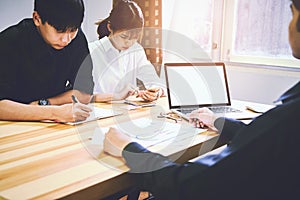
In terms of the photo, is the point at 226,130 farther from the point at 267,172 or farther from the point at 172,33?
the point at 172,33

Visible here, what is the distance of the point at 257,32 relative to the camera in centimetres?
288

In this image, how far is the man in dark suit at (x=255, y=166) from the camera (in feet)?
2.61

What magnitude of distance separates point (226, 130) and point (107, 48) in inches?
44.7

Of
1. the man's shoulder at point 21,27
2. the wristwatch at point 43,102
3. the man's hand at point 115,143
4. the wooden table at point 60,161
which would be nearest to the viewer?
the wooden table at point 60,161

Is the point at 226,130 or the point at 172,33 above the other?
the point at 172,33

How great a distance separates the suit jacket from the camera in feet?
2.61

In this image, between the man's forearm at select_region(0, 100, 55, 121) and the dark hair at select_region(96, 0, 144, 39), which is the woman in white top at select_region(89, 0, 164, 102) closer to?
the dark hair at select_region(96, 0, 144, 39)

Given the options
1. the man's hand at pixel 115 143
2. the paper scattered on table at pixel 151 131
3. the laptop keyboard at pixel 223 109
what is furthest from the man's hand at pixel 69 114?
the laptop keyboard at pixel 223 109

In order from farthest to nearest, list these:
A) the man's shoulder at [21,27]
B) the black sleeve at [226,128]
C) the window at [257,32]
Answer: the window at [257,32] < the man's shoulder at [21,27] < the black sleeve at [226,128]

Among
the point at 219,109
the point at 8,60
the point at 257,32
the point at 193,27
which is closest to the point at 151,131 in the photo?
the point at 219,109

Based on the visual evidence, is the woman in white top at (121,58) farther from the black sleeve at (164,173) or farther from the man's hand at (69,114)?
the black sleeve at (164,173)

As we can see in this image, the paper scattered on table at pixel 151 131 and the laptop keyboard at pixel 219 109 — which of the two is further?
the laptop keyboard at pixel 219 109

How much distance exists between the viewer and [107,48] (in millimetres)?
2254

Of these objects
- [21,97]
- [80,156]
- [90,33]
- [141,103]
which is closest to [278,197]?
[80,156]
